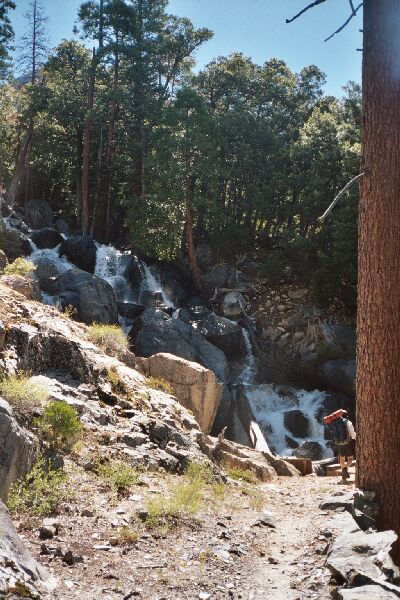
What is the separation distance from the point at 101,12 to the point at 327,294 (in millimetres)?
18034

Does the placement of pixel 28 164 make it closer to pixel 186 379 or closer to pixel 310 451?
pixel 186 379

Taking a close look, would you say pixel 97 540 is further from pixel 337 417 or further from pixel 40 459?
pixel 337 417

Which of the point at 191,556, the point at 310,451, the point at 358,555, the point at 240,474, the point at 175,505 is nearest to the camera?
the point at 358,555

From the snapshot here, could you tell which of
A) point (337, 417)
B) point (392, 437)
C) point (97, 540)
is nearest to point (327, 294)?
point (337, 417)

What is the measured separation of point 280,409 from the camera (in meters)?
21.2

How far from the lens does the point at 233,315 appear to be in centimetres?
Answer: 2636

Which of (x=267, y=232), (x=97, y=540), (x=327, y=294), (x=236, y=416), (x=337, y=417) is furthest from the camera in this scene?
(x=267, y=232)

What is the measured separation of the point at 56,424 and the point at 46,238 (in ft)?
68.4

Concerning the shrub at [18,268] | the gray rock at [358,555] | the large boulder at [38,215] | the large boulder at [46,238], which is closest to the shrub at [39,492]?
the gray rock at [358,555]

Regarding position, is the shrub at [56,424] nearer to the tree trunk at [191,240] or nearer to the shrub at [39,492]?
the shrub at [39,492]

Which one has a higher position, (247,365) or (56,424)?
(56,424)

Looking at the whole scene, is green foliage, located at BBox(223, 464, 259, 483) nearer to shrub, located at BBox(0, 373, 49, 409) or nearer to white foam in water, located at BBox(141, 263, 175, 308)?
shrub, located at BBox(0, 373, 49, 409)

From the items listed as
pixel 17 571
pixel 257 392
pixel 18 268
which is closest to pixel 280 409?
pixel 257 392

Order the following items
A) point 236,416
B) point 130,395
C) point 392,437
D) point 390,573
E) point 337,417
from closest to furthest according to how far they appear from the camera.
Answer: point 390,573
point 392,437
point 130,395
point 337,417
point 236,416
